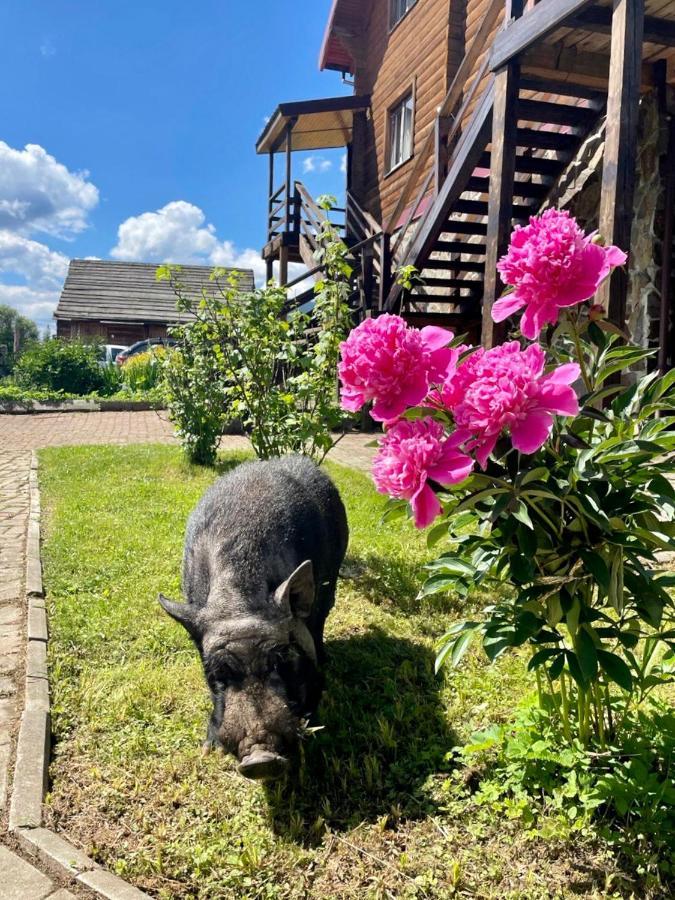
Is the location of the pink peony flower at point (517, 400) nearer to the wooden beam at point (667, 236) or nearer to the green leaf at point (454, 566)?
the green leaf at point (454, 566)

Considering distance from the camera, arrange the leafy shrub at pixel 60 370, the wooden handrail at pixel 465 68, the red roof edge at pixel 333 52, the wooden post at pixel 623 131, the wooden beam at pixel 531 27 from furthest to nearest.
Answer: the leafy shrub at pixel 60 370 < the red roof edge at pixel 333 52 < the wooden handrail at pixel 465 68 < the wooden beam at pixel 531 27 < the wooden post at pixel 623 131

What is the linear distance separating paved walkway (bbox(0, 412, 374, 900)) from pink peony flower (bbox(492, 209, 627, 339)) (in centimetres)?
78

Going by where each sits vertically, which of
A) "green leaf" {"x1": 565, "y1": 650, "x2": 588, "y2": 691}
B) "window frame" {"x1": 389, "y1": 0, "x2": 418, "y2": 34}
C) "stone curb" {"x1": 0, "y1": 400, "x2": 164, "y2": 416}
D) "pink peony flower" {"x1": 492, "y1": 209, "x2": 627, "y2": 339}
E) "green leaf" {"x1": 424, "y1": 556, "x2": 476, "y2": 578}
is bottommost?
"green leaf" {"x1": 565, "y1": 650, "x2": 588, "y2": 691}

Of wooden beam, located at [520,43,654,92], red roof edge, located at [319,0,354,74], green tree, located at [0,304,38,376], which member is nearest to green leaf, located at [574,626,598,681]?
wooden beam, located at [520,43,654,92]

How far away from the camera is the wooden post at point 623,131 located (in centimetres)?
514

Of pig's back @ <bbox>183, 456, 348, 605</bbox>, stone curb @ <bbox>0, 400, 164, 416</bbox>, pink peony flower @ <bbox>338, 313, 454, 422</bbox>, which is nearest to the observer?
pink peony flower @ <bbox>338, 313, 454, 422</bbox>

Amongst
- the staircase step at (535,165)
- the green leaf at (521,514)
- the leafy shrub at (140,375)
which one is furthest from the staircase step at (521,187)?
the leafy shrub at (140,375)

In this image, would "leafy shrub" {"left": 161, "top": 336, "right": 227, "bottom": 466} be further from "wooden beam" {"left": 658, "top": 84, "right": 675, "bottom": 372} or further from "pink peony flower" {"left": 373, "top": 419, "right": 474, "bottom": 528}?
"pink peony flower" {"left": 373, "top": 419, "right": 474, "bottom": 528}

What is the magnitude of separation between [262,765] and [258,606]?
2.18ft

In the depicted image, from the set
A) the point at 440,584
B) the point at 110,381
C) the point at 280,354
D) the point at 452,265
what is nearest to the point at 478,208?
the point at 452,265

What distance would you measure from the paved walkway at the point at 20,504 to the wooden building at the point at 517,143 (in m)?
3.00

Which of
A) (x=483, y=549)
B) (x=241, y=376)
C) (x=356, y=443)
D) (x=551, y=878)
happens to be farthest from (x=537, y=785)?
(x=356, y=443)

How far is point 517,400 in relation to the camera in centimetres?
165

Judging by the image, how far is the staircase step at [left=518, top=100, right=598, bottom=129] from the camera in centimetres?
777
